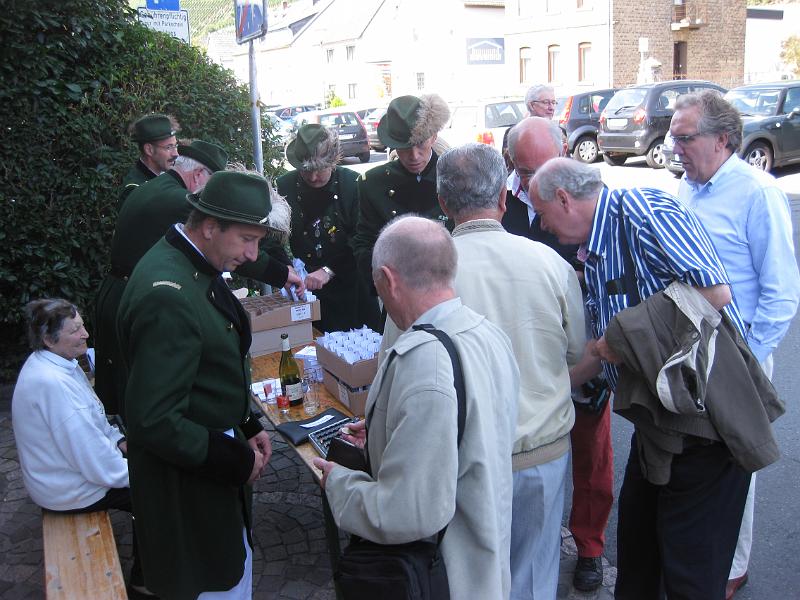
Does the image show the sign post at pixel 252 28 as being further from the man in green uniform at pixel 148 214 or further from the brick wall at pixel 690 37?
the brick wall at pixel 690 37

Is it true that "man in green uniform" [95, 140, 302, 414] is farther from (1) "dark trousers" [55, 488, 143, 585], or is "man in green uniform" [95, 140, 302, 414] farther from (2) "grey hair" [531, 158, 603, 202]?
(2) "grey hair" [531, 158, 603, 202]

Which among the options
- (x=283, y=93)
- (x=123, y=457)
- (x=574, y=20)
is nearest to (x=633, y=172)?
(x=123, y=457)

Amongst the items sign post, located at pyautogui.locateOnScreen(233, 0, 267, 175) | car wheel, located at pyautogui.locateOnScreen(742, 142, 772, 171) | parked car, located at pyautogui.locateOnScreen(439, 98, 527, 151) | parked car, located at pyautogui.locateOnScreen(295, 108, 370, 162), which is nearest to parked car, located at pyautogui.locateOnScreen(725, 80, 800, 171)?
car wheel, located at pyautogui.locateOnScreen(742, 142, 772, 171)

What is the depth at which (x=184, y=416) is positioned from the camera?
2270mm

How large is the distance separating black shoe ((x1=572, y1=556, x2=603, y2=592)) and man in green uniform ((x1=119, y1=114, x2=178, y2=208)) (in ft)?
9.92

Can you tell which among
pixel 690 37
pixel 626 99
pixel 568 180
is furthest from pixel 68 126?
pixel 690 37

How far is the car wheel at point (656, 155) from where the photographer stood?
642 inches

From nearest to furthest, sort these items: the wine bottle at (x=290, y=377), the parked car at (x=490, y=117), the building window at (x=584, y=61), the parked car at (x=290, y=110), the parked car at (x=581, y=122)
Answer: the wine bottle at (x=290, y=377) → the parked car at (x=490, y=117) → the parked car at (x=581, y=122) → the parked car at (x=290, y=110) → the building window at (x=584, y=61)

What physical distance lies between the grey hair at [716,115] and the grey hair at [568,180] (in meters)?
0.77

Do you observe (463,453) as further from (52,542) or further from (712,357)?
(52,542)

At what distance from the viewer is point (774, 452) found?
231 cm

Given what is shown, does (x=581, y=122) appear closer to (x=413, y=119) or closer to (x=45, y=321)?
(x=413, y=119)

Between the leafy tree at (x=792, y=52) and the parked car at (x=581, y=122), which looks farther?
the leafy tree at (x=792, y=52)

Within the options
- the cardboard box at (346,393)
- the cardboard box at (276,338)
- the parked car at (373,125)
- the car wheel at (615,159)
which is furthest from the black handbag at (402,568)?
the parked car at (373,125)
